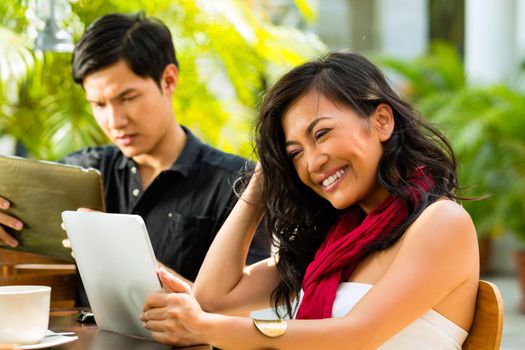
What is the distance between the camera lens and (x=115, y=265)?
1.77 metres

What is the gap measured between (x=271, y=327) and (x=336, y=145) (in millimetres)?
447

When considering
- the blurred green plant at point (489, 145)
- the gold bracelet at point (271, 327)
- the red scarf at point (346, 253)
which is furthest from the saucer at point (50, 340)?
the blurred green plant at point (489, 145)

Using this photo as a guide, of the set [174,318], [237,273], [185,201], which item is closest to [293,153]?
[237,273]

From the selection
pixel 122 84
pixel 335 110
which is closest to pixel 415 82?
pixel 122 84

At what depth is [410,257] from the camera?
5.83 ft

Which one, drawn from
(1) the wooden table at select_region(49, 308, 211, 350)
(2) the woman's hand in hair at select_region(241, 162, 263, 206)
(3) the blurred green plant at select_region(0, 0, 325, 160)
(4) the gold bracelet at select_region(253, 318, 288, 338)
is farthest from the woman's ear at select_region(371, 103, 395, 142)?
(3) the blurred green plant at select_region(0, 0, 325, 160)

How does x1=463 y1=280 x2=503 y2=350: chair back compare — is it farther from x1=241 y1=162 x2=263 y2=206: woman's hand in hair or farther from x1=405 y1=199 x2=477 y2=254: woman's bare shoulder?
x1=241 y1=162 x2=263 y2=206: woman's hand in hair

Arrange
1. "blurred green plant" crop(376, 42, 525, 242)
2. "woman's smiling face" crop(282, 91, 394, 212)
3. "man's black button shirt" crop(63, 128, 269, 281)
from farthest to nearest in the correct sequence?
"blurred green plant" crop(376, 42, 525, 242) < "man's black button shirt" crop(63, 128, 269, 281) < "woman's smiling face" crop(282, 91, 394, 212)

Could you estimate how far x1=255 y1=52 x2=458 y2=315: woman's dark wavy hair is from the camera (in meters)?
1.98

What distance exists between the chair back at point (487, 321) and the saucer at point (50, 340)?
31.1 inches

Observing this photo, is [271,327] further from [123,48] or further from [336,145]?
[123,48]

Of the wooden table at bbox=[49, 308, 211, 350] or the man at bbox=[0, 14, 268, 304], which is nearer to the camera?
the wooden table at bbox=[49, 308, 211, 350]

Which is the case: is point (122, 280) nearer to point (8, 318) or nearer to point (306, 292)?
point (8, 318)

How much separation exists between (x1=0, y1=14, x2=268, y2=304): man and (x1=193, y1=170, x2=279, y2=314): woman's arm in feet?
1.77
